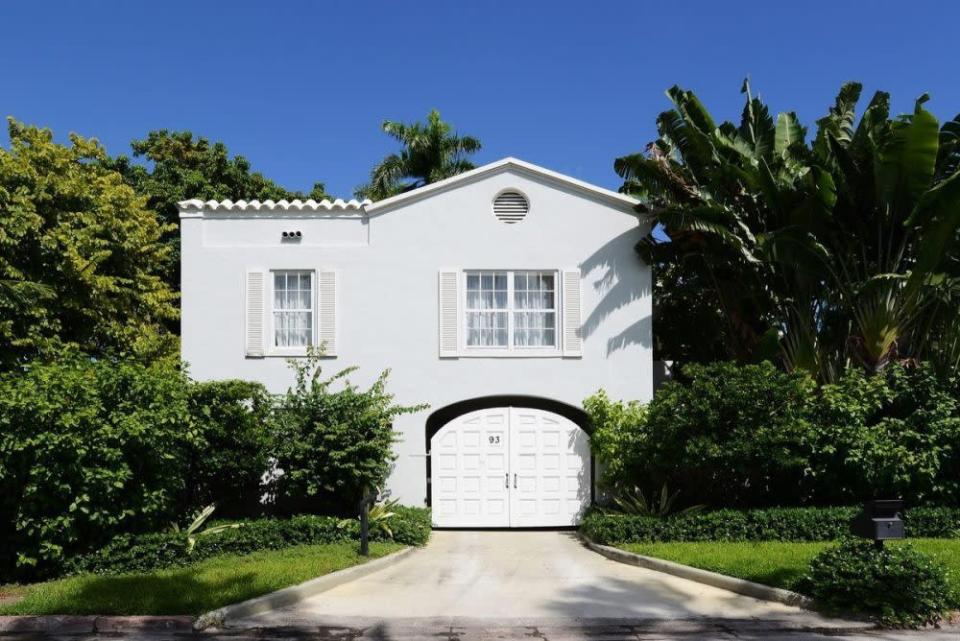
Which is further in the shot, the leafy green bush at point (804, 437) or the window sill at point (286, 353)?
the window sill at point (286, 353)

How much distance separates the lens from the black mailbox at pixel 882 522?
28.3ft

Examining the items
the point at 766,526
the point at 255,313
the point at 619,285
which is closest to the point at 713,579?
the point at 766,526

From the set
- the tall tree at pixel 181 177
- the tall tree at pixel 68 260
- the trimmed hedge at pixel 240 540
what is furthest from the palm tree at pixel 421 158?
the trimmed hedge at pixel 240 540

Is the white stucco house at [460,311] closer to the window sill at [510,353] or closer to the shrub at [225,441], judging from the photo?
the window sill at [510,353]

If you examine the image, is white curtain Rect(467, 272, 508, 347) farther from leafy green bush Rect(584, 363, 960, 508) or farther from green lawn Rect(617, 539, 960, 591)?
green lawn Rect(617, 539, 960, 591)

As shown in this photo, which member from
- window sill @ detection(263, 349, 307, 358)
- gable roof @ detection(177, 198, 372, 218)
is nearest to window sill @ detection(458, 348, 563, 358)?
window sill @ detection(263, 349, 307, 358)

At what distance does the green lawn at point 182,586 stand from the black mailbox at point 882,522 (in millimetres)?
6609

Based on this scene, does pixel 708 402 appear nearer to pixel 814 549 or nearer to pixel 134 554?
pixel 814 549

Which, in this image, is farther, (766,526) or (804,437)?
(804,437)

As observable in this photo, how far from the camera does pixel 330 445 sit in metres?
13.4

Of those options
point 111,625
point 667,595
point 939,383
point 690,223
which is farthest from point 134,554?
point 939,383

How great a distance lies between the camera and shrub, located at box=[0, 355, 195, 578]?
10.1m

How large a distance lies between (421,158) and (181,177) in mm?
7764

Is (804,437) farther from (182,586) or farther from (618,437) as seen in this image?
(182,586)
